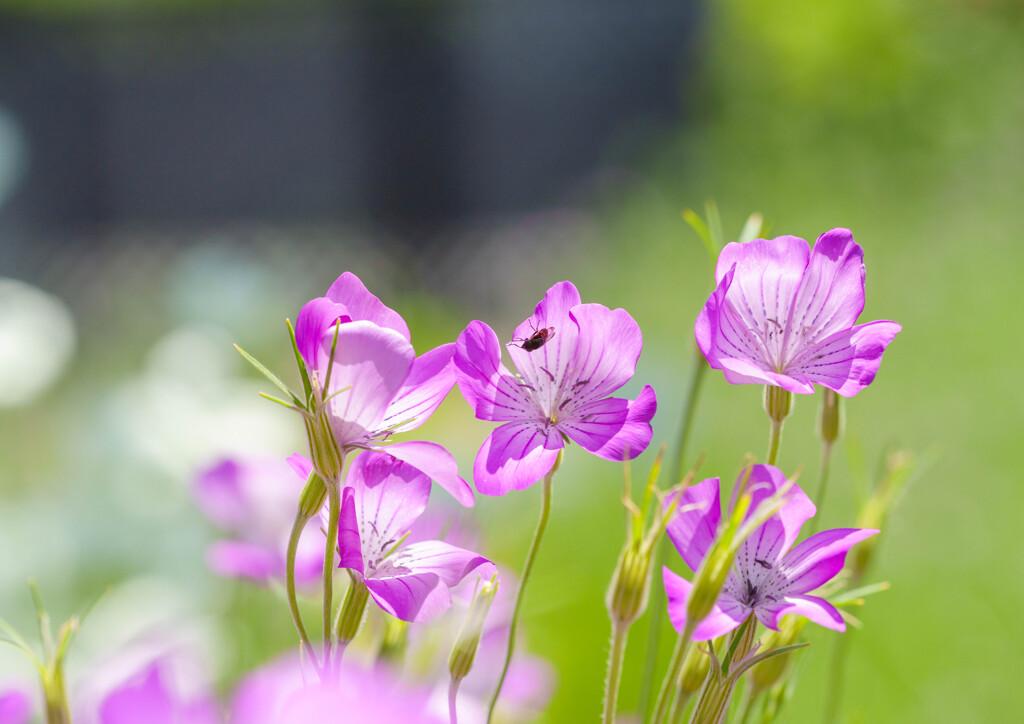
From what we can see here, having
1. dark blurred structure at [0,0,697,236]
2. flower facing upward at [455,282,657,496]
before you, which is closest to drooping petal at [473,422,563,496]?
flower facing upward at [455,282,657,496]

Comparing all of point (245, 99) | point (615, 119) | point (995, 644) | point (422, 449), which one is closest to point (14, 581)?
point (422, 449)

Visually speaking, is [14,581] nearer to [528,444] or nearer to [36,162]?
[528,444]

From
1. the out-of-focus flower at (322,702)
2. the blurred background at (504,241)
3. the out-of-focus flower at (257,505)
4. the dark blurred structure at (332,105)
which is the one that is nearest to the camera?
the out-of-focus flower at (322,702)

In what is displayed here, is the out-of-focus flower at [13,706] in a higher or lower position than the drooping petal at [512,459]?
lower

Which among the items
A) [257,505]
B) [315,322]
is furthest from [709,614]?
[257,505]

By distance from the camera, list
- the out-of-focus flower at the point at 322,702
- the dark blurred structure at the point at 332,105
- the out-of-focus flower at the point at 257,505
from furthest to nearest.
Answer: the dark blurred structure at the point at 332,105 < the out-of-focus flower at the point at 257,505 < the out-of-focus flower at the point at 322,702

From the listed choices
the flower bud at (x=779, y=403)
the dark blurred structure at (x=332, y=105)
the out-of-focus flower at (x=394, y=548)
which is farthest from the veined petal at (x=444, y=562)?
the dark blurred structure at (x=332, y=105)

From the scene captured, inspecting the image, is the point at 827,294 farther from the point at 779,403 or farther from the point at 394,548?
the point at 394,548

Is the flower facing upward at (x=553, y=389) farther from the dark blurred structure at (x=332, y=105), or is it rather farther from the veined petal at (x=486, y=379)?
the dark blurred structure at (x=332, y=105)
